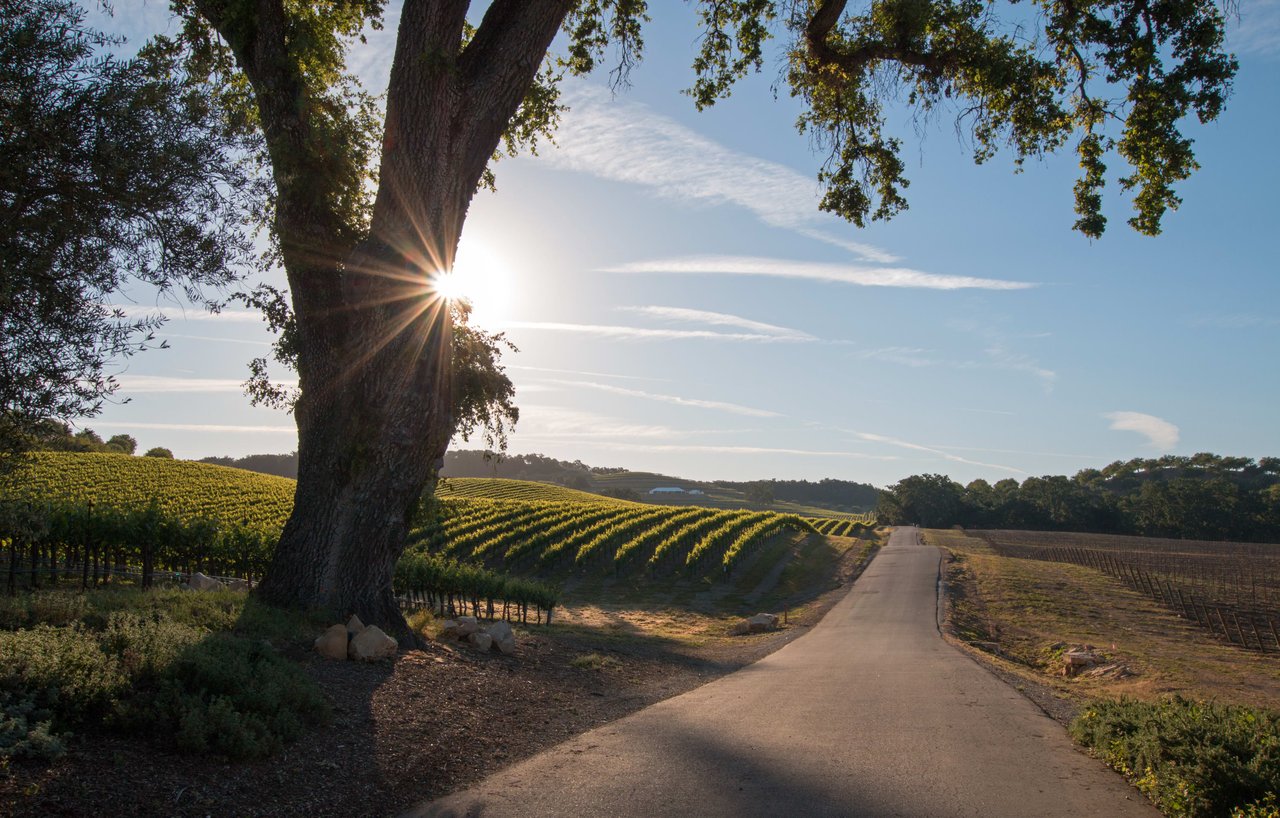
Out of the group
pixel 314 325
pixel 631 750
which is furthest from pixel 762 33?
pixel 631 750

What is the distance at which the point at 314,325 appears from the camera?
9.97m

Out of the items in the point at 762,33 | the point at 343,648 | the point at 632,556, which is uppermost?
the point at 762,33

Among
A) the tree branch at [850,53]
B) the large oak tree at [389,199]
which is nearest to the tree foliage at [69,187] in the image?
the large oak tree at [389,199]

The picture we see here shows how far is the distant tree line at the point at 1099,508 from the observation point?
328 ft

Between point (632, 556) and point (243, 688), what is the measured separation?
40853 mm

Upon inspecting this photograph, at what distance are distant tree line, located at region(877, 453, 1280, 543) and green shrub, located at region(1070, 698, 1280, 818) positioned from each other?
115 metres

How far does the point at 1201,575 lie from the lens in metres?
48.5

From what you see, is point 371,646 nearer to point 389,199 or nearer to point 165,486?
point 389,199

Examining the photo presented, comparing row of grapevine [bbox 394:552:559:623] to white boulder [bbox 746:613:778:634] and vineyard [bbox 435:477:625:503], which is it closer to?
white boulder [bbox 746:613:778:634]

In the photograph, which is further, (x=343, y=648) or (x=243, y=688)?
(x=343, y=648)

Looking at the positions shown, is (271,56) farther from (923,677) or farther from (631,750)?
(923,677)

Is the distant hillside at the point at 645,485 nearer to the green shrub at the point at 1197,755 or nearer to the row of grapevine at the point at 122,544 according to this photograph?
the row of grapevine at the point at 122,544

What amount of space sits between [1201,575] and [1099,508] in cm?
7108

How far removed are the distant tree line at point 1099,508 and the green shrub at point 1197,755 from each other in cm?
11465
